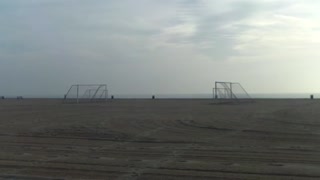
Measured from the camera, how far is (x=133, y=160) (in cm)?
1353

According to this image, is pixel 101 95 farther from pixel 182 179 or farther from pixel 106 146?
pixel 182 179

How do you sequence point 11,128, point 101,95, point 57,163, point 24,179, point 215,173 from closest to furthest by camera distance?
point 24,179 → point 215,173 → point 57,163 → point 11,128 → point 101,95

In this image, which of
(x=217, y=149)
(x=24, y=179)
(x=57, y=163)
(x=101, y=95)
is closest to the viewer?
(x=24, y=179)

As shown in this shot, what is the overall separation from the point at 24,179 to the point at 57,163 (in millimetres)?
2270

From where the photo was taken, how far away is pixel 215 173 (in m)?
11.5

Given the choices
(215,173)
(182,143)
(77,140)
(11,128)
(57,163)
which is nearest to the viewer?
(215,173)

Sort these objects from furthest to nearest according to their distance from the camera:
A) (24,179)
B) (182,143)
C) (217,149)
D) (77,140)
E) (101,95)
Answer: (101,95) < (77,140) < (182,143) < (217,149) < (24,179)

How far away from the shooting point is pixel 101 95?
8819cm

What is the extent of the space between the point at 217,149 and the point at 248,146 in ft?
4.81

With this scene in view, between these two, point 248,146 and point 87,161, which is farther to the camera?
point 248,146

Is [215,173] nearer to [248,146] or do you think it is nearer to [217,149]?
[217,149]

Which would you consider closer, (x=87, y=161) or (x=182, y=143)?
(x=87, y=161)

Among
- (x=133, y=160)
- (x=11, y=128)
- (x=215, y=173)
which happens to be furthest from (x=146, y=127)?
(x=215, y=173)

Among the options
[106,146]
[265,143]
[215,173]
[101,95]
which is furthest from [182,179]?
[101,95]
